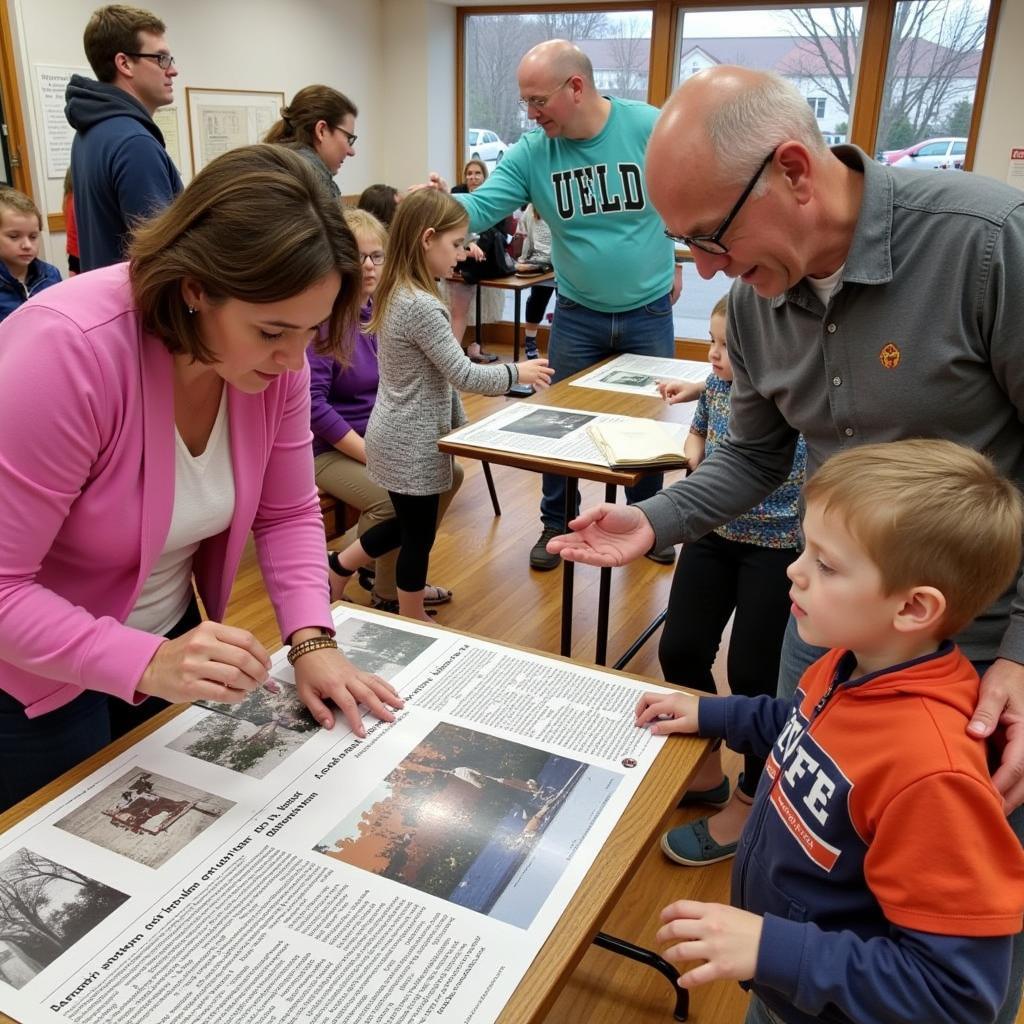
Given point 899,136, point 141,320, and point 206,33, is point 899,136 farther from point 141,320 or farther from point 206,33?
point 141,320

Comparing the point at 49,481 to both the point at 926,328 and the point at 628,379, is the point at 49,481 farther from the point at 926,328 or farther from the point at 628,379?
the point at 628,379

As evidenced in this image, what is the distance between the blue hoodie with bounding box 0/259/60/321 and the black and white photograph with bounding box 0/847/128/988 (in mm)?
3000

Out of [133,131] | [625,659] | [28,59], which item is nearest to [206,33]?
[28,59]

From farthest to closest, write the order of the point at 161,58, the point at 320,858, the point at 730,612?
the point at 161,58
the point at 730,612
the point at 320,858

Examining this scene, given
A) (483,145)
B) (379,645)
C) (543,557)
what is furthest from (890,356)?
(483,145)

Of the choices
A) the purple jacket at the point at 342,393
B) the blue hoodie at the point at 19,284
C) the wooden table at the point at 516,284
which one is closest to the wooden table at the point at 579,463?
the purple jacket at the point at 342,393

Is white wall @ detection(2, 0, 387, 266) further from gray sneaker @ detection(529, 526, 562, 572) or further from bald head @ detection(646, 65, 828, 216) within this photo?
bald head @ detection(646, 65, 828, 216)

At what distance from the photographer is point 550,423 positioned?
2.54 meters

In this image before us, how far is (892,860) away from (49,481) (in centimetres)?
90

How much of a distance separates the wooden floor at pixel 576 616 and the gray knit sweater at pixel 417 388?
0.61 metres

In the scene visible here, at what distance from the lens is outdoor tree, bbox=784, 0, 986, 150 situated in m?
5.71

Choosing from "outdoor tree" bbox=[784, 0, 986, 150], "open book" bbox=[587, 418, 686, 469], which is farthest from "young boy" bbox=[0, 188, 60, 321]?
"outdoor tree" bbox=[784, 0, 986, 150]

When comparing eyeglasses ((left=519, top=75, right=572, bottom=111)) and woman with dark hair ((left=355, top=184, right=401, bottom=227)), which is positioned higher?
eyeglasses ((left=519, top=75, right=572, bottom=111))

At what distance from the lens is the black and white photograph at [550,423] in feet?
8.08
